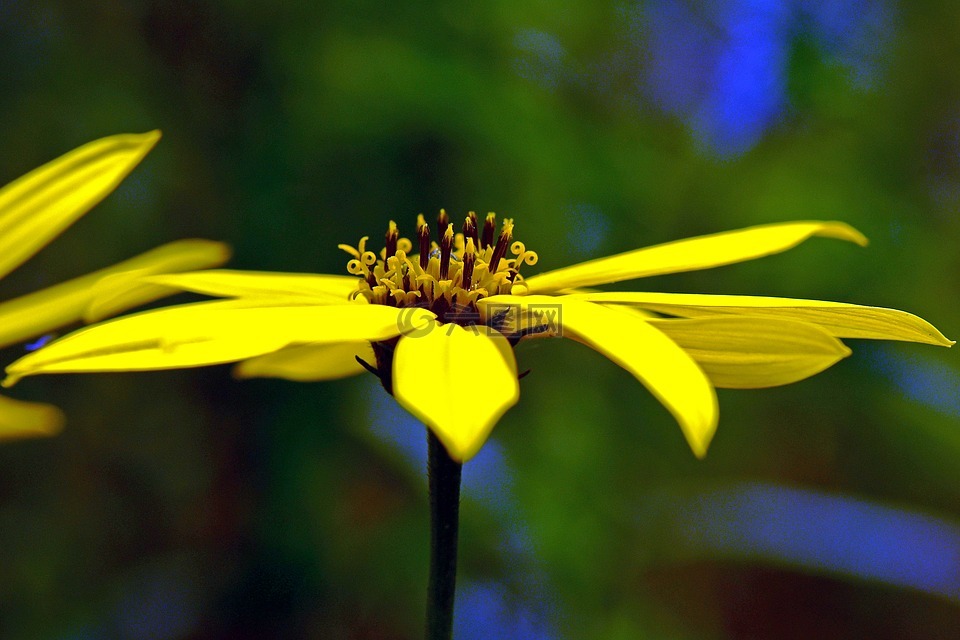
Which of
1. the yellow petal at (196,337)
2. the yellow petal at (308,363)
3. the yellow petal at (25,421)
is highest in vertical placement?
the yellow petal at (196,337)

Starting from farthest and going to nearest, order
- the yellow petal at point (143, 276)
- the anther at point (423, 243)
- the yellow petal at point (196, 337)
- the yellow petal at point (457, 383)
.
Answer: the anther at point (423, 243), the yellow petal at point (143, 276), the yellow petal at point (196, 337), the yellow petal at point (457, 383)

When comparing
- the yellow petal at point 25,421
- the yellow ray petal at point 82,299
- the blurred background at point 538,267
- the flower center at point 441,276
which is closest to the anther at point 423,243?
the flower center at point 441,276

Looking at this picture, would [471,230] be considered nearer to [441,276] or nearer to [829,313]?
[441,276]

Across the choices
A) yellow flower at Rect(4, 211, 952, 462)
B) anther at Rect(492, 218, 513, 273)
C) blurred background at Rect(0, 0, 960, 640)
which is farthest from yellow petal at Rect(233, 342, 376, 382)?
blurred background at Rect(0, 0, 960, 640)

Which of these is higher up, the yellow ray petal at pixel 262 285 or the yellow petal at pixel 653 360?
the yellow ray petal at pixel 262 285

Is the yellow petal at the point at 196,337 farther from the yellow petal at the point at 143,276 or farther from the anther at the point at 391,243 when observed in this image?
the anther at the point at 391,243

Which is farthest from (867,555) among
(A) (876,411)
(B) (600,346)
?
(B) (600,346)

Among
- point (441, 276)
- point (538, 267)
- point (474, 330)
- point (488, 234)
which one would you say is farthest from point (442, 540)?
point (538, 267)
